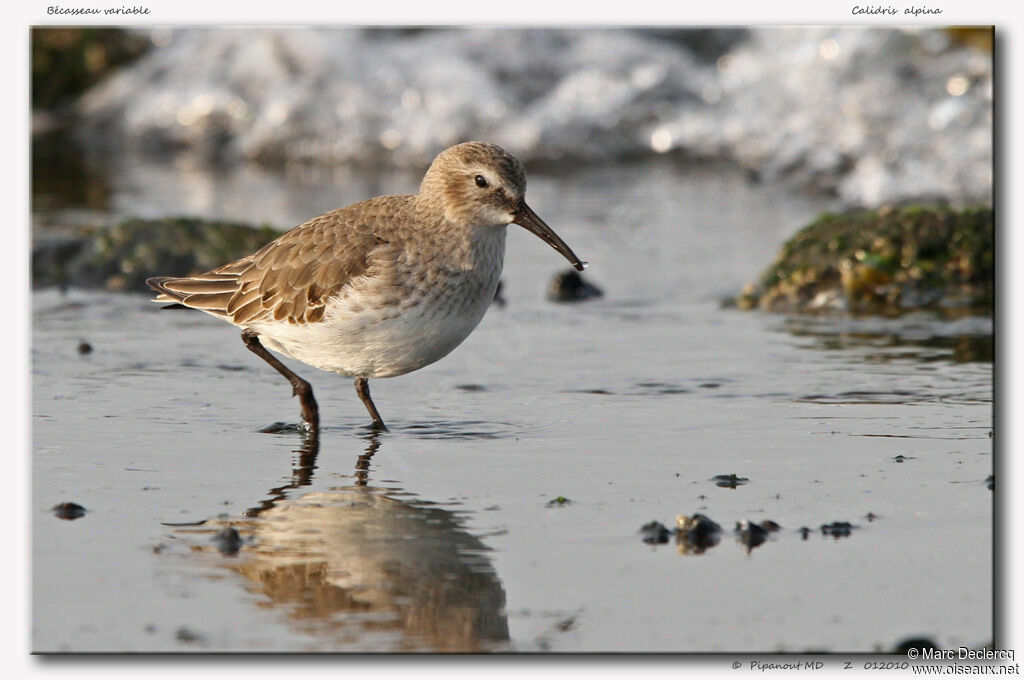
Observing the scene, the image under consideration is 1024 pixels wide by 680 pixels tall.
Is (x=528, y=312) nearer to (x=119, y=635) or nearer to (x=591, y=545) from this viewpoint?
(x=591, y=545)

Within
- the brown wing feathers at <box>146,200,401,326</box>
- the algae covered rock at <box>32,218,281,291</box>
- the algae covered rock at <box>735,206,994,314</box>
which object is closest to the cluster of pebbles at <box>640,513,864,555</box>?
the brown wing feathers at <box>146,200,401,326</box>

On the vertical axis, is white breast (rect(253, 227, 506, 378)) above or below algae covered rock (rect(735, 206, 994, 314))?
below

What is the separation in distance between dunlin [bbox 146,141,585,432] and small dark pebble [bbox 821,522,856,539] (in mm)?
2335

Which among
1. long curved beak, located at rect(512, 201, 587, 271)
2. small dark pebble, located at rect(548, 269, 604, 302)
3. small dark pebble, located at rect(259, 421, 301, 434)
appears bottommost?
small dark pebble, located at rect(259, 421, 301, 434)

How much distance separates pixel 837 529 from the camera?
581 cm

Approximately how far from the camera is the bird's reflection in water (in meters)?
4.87

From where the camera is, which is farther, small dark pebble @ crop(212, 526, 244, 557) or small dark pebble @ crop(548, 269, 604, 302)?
small dark pebble @ crop(548, 269, 604, 302)

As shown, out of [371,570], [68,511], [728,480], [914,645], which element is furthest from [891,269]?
[68,511]

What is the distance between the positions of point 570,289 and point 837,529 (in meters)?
5.66

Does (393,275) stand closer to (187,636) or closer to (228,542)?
(228,542)

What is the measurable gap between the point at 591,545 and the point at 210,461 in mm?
2207

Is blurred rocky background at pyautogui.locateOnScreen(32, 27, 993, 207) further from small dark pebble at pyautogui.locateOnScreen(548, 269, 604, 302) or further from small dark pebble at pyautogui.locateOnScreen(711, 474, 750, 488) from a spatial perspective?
small dark pebble at pyautogui.locateOnScreen(711, 474, 750, 488)

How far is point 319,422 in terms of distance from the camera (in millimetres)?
7746

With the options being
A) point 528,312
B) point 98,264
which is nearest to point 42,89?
point 98,264
